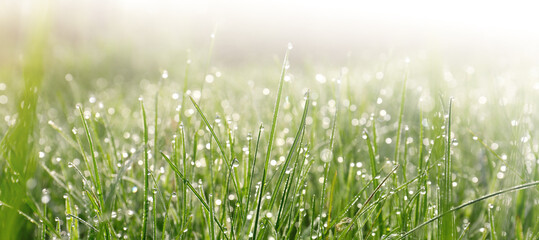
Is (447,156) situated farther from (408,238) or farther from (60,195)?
(60,195)

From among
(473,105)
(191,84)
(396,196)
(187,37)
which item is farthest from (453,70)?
(187,37)

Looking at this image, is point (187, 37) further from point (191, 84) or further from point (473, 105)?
point (473, 105)

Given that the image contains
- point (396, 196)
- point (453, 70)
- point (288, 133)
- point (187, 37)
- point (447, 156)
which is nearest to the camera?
point (447, 156)

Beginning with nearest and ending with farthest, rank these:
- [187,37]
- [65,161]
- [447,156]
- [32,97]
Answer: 1. [32,97]
2. [447,156]
3. [65,161]
4. [187,37]

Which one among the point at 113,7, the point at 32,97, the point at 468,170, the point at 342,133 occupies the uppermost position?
the point at 113,7

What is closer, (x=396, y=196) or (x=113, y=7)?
(x=396, y=196)

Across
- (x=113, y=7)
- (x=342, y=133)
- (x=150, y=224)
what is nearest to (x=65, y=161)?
(x=150, y=224)

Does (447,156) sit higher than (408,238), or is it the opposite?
(447,156)
